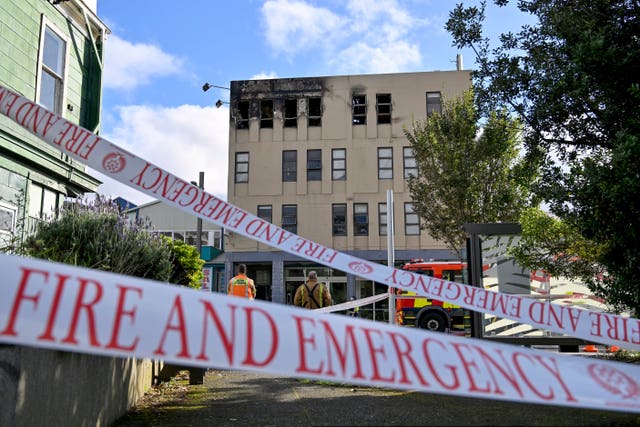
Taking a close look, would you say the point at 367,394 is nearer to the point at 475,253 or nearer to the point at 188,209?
the point at 475,253

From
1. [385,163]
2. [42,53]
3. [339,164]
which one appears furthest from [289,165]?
[42,53]

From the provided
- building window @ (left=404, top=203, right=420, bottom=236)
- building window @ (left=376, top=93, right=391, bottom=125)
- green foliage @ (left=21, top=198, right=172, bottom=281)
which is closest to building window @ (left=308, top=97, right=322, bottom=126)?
building window @ (left=376, top=93, right=391, bottom=125)

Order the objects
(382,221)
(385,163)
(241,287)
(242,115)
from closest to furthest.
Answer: (241,287) < (382,221) < (385,163) < (242,115)

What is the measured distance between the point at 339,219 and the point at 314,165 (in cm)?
359

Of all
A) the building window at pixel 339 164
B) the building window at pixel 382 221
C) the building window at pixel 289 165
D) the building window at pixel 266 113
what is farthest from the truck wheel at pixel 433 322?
the building window at pixel 266 113

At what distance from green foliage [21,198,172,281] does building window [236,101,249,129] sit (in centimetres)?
2596

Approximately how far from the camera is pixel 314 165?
31.9m

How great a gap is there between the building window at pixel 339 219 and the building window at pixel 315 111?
5286 millimetres

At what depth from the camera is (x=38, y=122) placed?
3.74 meters

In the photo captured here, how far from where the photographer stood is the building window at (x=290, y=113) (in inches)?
1287

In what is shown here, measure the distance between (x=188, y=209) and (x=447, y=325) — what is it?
14.8 m

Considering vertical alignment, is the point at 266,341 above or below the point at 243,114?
below

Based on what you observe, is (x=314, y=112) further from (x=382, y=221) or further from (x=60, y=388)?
(x=60, y=388)

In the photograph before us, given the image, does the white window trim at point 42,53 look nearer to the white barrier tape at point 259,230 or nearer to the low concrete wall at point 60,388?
the low concrete wall at point 60,388
